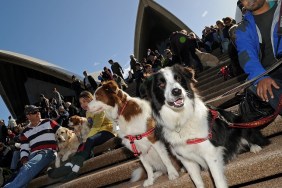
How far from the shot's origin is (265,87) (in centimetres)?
249

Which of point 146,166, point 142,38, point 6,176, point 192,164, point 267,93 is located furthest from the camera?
point 142,38

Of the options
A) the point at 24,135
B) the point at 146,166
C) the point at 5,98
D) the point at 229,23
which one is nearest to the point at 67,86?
the point at 5,98

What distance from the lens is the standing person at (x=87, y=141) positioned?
5031 millimetres

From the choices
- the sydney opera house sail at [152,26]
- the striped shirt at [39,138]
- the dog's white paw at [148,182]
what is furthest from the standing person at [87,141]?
the sydney opera house sail at [152,26]

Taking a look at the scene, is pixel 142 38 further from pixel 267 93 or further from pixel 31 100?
pixel 267 93

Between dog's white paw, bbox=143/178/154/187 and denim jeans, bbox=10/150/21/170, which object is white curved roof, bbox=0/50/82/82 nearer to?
denim jeans, bbox=10/150/21/170

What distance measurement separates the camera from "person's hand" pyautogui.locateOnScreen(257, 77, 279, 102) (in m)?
2.47

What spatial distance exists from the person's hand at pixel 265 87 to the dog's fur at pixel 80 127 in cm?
505

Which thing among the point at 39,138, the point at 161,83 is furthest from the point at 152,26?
the point at 161,83

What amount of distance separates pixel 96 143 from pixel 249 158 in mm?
3316

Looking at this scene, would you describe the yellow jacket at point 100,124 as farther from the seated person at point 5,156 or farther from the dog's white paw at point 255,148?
the seated person at point 5,156

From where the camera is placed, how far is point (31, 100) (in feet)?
86.0

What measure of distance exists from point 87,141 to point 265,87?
12.3 ft

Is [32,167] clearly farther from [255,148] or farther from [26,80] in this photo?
[26,80]
